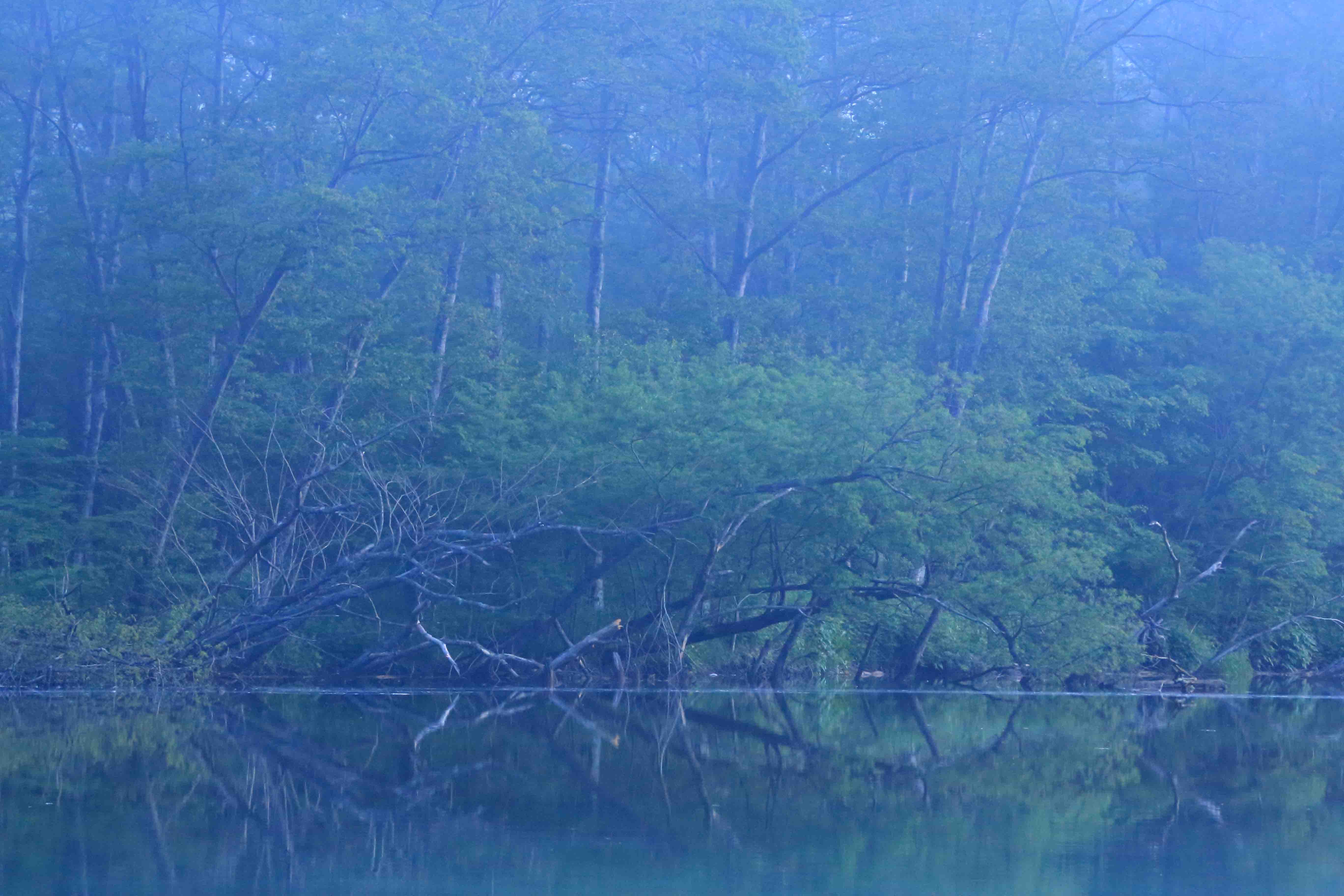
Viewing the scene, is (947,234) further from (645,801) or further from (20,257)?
(645,801)

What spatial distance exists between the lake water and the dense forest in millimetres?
3110

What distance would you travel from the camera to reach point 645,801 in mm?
9273

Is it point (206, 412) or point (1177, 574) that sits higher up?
point (206, 412)

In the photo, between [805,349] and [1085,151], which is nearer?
[805,349]

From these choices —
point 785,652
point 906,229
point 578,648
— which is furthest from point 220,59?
point 785,652

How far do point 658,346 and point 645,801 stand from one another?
506 inches

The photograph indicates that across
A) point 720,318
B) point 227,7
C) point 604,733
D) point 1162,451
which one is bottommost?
point 604,733

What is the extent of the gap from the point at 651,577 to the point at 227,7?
14674mm

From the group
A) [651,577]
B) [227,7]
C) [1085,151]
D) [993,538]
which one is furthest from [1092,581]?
[227,7]

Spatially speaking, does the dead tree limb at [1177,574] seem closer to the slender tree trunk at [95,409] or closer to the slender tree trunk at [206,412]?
the slender tree trunk at [206,412]

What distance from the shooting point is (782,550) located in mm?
18641

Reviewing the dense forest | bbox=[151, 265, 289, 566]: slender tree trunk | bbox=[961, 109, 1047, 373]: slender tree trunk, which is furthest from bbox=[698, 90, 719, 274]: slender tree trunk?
bbox=[151, 265, 289, 566]: slender tree trunk

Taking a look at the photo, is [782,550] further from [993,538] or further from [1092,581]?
[1092,581]

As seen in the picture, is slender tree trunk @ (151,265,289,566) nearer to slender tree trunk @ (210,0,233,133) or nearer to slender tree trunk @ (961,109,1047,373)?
slender tree trunk @ (210,0,233,133)
